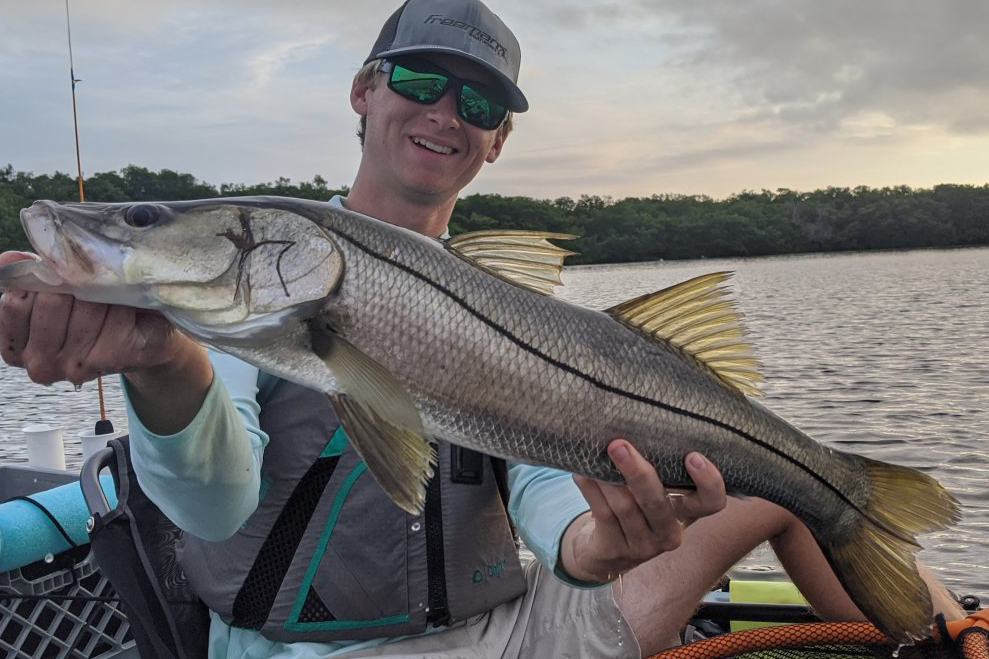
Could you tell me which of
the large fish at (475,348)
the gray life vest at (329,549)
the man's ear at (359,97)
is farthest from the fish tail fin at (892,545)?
the man's ear at (359,97)

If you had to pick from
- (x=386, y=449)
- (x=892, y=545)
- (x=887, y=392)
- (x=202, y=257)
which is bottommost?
(x=887, y=392)

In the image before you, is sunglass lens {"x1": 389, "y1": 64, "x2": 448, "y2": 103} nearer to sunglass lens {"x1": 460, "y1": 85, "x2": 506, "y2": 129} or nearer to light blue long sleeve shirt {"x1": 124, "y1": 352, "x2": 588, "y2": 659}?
sunglass lens {"x1": 460, "y1": 85, "x2": 506, "y2": 129}

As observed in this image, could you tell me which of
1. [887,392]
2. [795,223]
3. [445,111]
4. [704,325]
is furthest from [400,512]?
[795,223]

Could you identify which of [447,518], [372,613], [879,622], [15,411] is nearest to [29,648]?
[372,613]

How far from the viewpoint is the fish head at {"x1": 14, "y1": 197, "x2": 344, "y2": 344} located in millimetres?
1855

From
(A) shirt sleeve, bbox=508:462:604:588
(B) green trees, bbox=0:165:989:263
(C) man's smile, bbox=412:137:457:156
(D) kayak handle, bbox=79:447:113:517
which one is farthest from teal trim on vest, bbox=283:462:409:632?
(B) green trees, bbox=0:165:989:263

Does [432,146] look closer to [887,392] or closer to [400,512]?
[400,512]

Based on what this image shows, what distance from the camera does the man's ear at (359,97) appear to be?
4.10m

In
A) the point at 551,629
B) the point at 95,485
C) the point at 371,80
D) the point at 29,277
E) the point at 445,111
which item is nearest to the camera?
the point at 29,277

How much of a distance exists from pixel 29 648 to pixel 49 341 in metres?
2.19

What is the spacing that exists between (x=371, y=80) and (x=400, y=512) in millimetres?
2174

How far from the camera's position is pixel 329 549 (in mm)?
2840

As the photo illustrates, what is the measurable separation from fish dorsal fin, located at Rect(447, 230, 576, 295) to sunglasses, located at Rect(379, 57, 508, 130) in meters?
1.56

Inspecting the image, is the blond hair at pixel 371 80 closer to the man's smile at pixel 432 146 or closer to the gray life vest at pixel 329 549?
the man's smile at pixel 432 146
